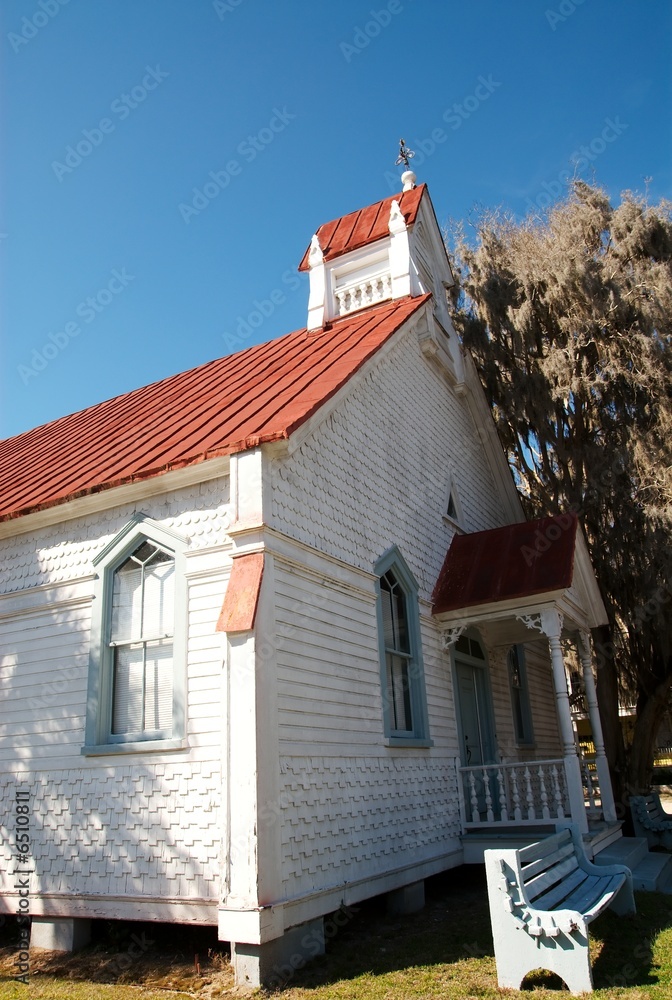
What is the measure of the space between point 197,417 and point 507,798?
6.91 metres

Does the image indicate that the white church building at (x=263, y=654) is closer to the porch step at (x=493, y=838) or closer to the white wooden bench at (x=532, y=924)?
the porch step at (x=493, y=838)

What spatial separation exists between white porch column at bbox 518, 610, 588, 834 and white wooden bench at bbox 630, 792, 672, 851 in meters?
3.48

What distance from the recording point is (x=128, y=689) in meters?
8.18

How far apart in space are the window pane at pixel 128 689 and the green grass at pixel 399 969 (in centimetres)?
215

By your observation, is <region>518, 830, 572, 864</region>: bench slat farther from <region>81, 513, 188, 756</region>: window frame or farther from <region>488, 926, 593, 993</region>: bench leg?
<region>81, 513, 188, 756</region>: window frame

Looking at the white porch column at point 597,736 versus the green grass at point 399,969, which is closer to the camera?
the green grass at point 399,969

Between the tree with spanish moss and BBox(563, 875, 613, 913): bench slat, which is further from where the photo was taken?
the tree with spanish moss

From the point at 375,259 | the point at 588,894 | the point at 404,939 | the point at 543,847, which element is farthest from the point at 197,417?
the point at 588,894

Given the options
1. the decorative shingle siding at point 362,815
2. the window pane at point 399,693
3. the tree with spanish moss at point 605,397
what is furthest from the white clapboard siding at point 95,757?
the tree with spanish moss at point 605,397

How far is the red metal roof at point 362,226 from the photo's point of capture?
14055mm

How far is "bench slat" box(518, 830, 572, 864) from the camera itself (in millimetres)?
6701

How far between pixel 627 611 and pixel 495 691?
4.36 meters

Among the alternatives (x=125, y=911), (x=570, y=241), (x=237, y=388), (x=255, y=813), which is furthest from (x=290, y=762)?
(x=570, y=241)

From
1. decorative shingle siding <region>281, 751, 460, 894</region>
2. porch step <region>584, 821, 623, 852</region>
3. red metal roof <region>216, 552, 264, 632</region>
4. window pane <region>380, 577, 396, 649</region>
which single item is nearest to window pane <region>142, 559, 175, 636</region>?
red metal roof <region>216, 552, 264, 632</region>
